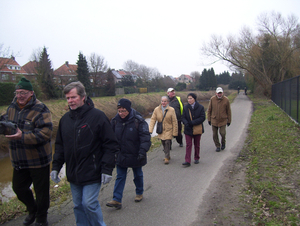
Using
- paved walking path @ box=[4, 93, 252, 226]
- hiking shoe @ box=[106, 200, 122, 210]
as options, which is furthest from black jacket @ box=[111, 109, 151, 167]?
paved walking path @ box=[4, 93, 252, 226]

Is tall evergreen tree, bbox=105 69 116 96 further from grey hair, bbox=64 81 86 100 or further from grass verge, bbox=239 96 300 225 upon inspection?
grey hair, bbox=64 81 86 100

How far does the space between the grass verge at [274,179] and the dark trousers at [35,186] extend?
10.3 ft

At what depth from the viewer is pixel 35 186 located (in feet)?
11.7

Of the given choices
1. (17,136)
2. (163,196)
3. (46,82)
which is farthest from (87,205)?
(46,82)

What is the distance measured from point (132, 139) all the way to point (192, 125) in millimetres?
2748

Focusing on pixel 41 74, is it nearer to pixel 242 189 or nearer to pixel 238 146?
pixel 238 146

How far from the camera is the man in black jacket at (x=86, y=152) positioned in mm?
2883

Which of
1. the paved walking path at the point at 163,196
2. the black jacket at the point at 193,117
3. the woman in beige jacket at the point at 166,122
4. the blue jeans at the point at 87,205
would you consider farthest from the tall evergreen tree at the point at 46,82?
the blue jeans at the point at 87,205

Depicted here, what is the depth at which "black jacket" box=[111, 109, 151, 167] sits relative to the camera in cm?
402

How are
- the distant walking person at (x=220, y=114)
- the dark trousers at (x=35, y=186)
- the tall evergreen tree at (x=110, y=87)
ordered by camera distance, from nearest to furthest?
the dark trousers at (x=35, y=186) < the distant walking person at (x=220, y=114) < the tall evergreen tree at (x=110, y=87)

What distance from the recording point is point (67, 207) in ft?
14.0

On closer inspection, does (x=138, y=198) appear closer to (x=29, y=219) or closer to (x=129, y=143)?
(x=129, y=143)

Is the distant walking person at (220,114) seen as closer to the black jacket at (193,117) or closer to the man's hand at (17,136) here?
the black jacket at (193,117)

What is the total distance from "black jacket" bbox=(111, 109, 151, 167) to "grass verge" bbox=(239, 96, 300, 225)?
2023mm
